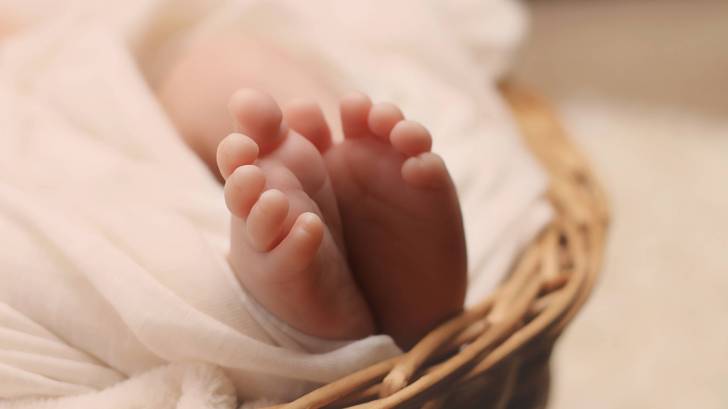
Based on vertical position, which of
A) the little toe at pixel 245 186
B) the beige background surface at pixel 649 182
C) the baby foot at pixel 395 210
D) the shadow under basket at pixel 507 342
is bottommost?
the beige background surface at pixel 649 182

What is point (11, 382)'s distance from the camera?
1.59ft

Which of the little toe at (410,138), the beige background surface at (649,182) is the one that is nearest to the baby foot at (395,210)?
the little toe at (410,138)

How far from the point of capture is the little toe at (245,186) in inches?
18.0

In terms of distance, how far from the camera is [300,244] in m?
0.46

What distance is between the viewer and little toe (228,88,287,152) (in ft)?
1.61

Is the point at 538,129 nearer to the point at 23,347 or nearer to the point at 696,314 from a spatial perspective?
the point at 696,314

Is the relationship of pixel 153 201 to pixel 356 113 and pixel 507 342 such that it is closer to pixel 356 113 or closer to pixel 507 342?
pixel 356 113

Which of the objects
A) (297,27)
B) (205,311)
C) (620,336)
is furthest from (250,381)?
(620,336)

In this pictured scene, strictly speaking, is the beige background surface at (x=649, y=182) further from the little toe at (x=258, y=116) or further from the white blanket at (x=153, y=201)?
the little toe at (x=258, y=116)

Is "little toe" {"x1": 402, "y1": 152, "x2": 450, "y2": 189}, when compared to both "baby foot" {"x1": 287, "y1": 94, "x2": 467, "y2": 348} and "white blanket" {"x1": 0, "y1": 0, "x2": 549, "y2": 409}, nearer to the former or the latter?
"baby foot" {"x1": 287, "y1": 94, "x2": 467, "y2": 348}

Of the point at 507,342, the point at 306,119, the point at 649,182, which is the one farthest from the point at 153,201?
the point at 649,182

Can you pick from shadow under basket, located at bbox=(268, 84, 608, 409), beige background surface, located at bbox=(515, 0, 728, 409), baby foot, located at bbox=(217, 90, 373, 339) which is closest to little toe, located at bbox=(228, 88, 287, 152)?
baby foot, located at bbox=(217, 90, 373, 339)

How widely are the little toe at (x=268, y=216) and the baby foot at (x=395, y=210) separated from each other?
9cm

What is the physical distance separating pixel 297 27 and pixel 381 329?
36 centimetres
